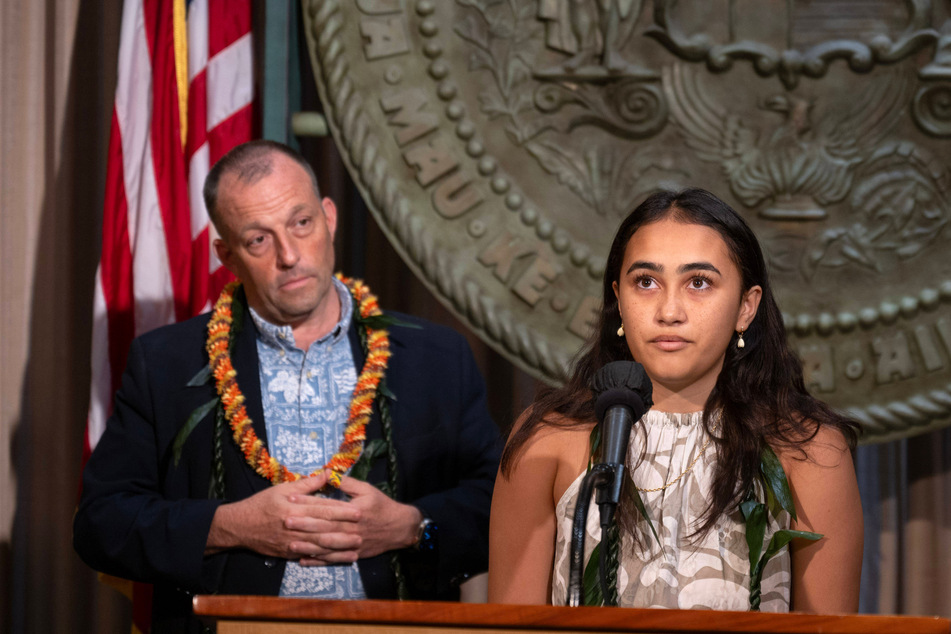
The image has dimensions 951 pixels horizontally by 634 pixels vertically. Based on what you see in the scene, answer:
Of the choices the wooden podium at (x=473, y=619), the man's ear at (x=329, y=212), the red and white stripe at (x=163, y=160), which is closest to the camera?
the wooden podium at (x=473, y=619)

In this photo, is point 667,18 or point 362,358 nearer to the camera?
point 362,358

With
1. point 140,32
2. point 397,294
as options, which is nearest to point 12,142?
point 140,32

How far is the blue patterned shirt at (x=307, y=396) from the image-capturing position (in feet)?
7.30

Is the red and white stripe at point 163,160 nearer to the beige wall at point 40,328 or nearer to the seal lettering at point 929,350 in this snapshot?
the beige wall at point 40,328

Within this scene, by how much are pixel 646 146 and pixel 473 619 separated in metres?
1.87

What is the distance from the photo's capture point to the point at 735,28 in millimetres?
2654

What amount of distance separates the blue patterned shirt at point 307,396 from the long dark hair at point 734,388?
687mm

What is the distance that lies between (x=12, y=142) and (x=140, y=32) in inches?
21.7

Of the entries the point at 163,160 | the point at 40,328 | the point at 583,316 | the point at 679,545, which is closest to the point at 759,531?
the point at 679,545

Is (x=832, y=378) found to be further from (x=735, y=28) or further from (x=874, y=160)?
Answer: (x=735, y=28)

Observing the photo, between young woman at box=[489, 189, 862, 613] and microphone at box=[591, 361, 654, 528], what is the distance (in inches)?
11.3

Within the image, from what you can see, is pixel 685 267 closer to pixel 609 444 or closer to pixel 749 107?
pixel 609 444

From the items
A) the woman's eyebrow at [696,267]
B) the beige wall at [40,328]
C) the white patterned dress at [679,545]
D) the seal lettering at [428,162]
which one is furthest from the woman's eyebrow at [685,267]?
the beige wall at [40,328]

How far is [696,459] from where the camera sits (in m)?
1.57
